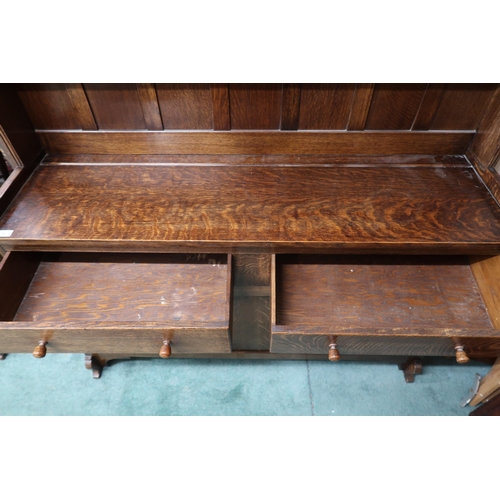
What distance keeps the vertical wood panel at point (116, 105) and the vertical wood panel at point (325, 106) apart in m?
0.56

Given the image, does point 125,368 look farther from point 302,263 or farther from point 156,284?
point 302,263

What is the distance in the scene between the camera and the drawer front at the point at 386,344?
0.95 m

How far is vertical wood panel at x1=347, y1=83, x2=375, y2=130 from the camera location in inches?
44.4

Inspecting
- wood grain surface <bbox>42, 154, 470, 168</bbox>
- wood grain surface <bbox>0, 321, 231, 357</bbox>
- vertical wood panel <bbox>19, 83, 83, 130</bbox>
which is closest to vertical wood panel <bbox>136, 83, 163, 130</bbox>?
wood grain surface <bbox>42, 154, 470, 168</bbox>

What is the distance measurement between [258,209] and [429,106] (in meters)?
0.68

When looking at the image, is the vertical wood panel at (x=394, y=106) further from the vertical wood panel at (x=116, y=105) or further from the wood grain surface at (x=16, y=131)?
the wood grain surface at (x=16, y=131)

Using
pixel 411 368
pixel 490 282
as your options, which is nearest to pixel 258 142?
pixel 490 282

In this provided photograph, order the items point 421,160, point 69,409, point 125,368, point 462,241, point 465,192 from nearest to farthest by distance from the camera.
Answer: point 462,241
point 465,192
point 421,160
point 69,409
point 125,368

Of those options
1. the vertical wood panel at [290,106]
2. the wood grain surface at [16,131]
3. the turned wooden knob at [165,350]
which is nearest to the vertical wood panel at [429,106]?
the vertical wood panel at [290,106]

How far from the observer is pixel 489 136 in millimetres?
1162

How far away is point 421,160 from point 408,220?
0.34 meters

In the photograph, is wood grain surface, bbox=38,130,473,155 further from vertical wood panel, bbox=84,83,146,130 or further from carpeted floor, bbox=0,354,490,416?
carpeted floor, bbox=0,354,490,416

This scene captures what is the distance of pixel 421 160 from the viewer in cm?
127

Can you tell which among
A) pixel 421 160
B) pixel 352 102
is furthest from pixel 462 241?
pixel 352 102
